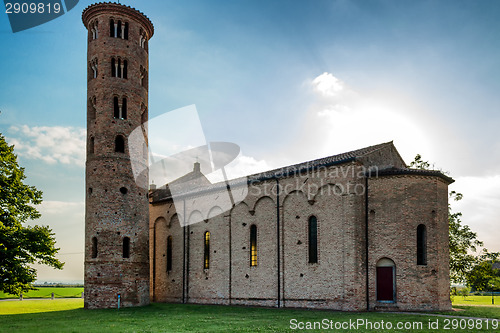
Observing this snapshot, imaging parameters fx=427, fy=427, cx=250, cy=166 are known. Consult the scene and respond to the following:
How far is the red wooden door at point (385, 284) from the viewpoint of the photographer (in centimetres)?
2216

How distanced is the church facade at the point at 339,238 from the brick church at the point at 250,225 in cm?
6

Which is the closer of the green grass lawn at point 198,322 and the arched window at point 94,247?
the green grass lawn at point 198,322

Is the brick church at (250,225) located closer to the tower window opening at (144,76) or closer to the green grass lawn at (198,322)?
the tower window opening at (144,76)

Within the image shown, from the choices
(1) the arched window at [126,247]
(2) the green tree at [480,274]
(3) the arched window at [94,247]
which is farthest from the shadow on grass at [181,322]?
(2) the green tree at [480,274]

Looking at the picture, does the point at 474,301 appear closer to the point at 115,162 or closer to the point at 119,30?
the point at 115,162

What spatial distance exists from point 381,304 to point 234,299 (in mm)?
9846

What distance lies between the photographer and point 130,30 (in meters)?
30.6

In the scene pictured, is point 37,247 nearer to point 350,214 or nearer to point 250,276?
point 250,276

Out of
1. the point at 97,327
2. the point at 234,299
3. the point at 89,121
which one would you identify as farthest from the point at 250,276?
the point at 89,121

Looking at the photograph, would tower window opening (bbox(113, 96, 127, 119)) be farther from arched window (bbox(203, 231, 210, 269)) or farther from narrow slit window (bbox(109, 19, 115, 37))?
arched window (bbox(203, 231, 210, 269))

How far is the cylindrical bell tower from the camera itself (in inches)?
1080

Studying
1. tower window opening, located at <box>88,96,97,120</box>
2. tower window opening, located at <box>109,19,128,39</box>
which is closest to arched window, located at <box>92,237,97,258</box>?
tower window opening, located at <box>88,96,97,120</box>

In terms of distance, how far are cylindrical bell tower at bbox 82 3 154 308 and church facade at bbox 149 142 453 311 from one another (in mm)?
5590

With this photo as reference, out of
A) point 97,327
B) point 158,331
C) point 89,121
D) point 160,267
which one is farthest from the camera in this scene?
point 160,267
